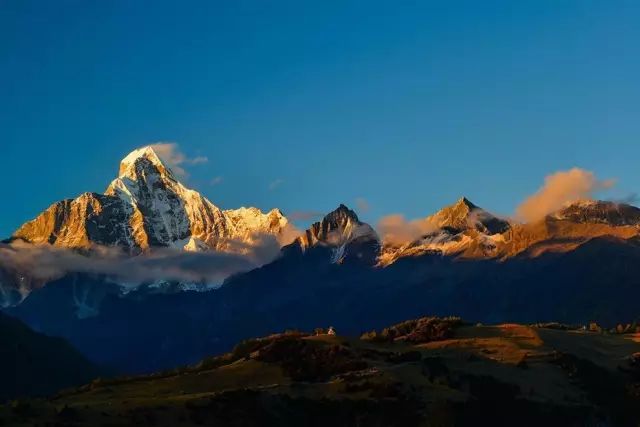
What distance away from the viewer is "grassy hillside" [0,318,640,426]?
117375 mm

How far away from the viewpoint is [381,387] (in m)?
133

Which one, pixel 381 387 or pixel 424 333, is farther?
pixel 424 333

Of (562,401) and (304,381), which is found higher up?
(304,381)

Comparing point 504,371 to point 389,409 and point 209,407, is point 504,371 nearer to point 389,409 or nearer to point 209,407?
point 389,409

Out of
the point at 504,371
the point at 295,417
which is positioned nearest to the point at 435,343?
the point at 504,371

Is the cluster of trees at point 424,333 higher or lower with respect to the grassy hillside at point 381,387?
higher

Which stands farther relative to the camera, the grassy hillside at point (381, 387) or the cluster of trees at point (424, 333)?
the cluster of trees at point (424, 333)

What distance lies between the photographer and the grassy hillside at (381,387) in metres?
117

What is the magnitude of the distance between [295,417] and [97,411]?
26.3 m

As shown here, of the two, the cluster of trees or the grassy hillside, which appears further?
the cluster of trees

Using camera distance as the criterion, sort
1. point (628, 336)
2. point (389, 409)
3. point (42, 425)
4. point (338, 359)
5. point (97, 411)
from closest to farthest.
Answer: point (42, 425) < point (97, 411) < point (389, 409) < point (338, 359) < point (628, 336)

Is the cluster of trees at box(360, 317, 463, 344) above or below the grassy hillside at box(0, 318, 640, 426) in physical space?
above

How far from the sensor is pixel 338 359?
500 feet

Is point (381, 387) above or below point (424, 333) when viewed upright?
below
